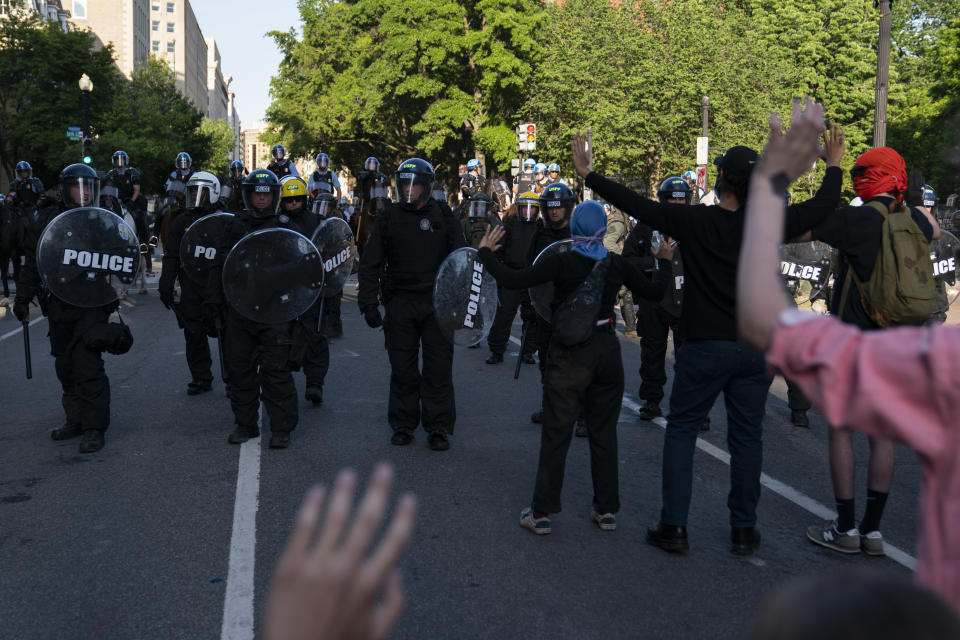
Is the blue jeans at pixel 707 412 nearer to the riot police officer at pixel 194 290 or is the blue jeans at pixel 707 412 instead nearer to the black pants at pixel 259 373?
the black pants at pixel 259 373

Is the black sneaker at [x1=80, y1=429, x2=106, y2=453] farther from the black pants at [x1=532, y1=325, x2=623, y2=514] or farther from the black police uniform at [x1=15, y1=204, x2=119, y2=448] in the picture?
the black pants at [x1=532, y1=325, x2=623, y2=514]

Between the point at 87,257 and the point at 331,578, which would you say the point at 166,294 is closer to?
the point at 87,257

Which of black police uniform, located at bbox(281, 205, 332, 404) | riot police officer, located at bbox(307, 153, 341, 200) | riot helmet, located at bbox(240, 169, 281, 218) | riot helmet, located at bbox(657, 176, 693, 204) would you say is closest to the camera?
riot helmet, located at bbox(240, 169, 281, 218)

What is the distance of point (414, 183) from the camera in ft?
22.4

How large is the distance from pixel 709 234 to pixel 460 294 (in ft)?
9.24

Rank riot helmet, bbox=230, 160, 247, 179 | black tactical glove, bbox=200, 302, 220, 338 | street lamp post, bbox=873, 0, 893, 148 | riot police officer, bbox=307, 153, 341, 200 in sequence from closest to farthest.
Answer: black tactical glove, bbox=200, 302, 220, 338 < riot police officer, bbox=307, 153, 341, 200 < riot helmet, bbox=230, 160, 247, 179 < street lamp post, bbox=873, 0, 893, 148

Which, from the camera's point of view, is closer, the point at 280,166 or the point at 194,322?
the point at 194,322

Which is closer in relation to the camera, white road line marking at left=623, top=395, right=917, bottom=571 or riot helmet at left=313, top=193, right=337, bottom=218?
white road line marking at left=623, top=395, right=917, bottom=571

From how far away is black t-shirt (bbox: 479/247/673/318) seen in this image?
4965 millimetres

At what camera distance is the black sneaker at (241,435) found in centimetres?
682

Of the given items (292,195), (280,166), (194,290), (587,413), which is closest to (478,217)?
(292,195)

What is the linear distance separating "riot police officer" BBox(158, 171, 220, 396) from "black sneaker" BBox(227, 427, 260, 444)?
1847 mm

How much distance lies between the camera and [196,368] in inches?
346

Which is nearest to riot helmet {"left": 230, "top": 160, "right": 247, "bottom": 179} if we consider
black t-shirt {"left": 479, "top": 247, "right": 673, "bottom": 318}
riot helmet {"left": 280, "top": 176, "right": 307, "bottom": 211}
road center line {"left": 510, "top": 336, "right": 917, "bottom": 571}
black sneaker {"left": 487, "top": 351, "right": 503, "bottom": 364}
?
black sneaker {"left": 487, "top": 351, "right": 503, "bottom": 364}
